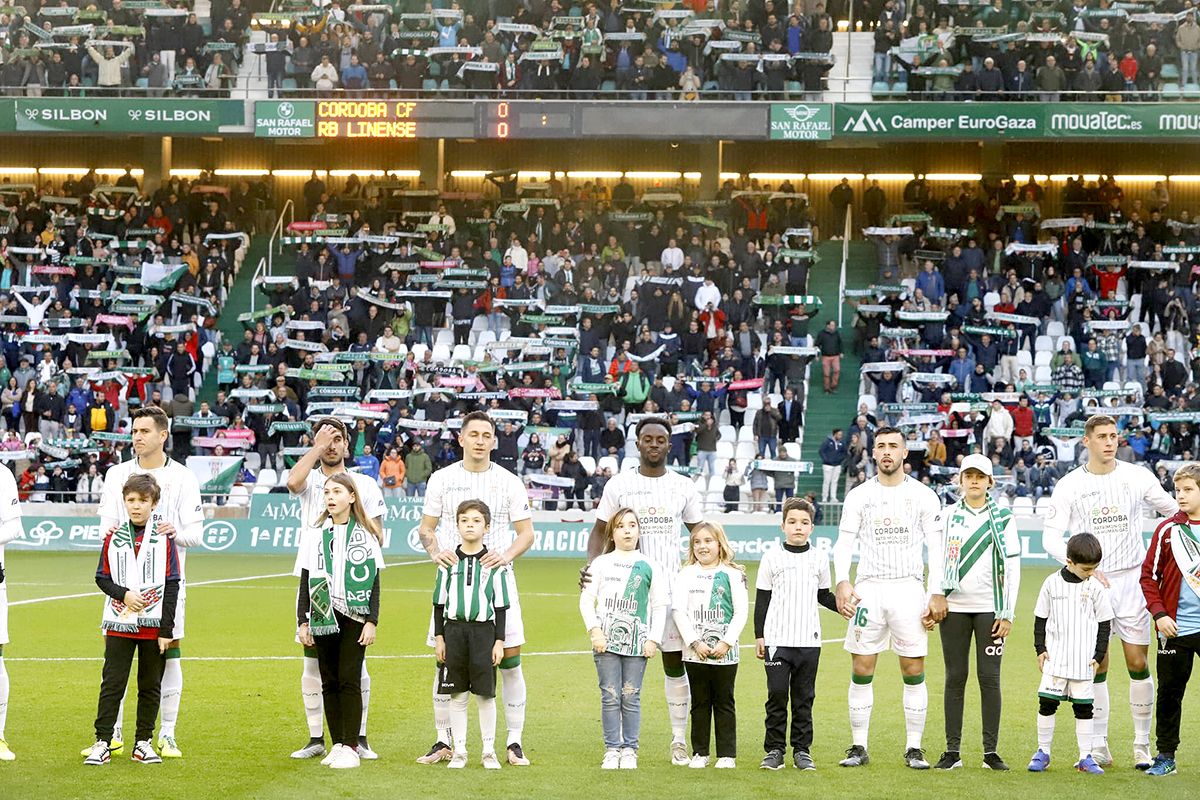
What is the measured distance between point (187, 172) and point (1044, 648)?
117ft

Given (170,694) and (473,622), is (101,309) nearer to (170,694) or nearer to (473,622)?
(170,694)

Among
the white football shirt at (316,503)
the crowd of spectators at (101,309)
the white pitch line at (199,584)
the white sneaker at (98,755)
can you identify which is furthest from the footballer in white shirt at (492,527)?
the crowd of spectators at (101,309)

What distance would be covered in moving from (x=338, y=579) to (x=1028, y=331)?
2485 centimetres

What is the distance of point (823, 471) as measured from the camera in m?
30.2

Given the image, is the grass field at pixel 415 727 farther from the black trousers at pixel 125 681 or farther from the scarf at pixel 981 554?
the scarf at pixel 981 554

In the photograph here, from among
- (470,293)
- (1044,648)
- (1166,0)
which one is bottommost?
(1044,648)

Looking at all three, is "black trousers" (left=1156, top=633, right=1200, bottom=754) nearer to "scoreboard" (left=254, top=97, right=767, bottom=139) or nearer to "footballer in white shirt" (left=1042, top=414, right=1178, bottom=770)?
"footballer in white shirt" (left=1042, top=414, right=1178, bottom=770)

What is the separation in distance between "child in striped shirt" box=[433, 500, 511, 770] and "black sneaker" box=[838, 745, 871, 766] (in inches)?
90.0

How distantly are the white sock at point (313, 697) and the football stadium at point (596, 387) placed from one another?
0.03 metres

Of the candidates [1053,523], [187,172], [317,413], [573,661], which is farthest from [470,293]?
[1053,523]

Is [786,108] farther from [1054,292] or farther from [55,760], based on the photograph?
[55,760]

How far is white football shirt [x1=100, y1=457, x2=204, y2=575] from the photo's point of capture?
10750 mm

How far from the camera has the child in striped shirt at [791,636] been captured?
10.7 m

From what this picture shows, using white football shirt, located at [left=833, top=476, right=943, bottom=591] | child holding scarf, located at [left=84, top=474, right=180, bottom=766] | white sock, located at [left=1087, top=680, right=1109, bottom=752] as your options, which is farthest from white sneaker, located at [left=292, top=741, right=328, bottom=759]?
white sock, located at [left=1087, top=680, right=1109, bottom=752]
